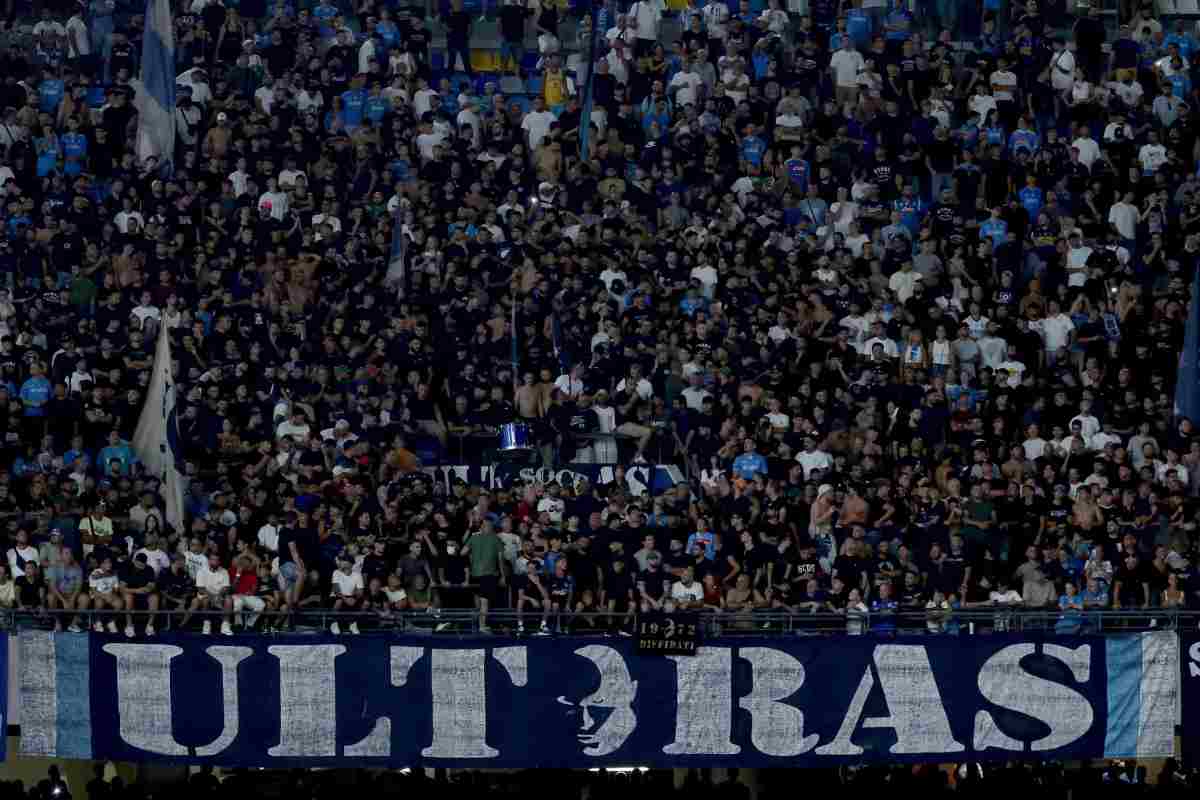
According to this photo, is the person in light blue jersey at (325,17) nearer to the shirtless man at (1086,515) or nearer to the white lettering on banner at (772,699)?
the shirtless man at (1086,515)

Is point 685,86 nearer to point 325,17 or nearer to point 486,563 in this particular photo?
point 325,17

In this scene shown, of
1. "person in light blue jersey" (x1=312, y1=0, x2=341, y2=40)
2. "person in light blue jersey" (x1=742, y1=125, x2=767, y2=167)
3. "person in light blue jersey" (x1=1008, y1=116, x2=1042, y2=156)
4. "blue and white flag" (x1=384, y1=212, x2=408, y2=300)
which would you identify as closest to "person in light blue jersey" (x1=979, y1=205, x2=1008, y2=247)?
"person in light blue jersey" (x1=1008, y1=116, x2=1042, y2=156)

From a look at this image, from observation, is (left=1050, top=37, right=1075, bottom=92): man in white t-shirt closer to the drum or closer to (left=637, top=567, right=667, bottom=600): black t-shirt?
the drum

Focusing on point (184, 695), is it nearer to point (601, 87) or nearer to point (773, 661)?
point (773, 661)

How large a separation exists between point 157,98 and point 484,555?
1019cm

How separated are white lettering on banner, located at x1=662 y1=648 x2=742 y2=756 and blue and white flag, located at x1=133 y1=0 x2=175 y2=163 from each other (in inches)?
492

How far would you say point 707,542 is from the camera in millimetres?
25953

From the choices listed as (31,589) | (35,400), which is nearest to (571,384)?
(35,400)

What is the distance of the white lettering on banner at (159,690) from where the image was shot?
77.0ft

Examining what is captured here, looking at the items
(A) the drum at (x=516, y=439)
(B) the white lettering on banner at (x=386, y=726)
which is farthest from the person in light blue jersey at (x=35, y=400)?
(B) the white lettering on banner at (x=386, y=726)

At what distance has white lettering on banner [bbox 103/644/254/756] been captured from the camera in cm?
2347

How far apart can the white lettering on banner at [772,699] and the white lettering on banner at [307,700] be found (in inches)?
153

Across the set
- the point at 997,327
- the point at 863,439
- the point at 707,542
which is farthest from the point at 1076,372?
the point at 707,542

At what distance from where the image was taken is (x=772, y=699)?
2361 centimetres
